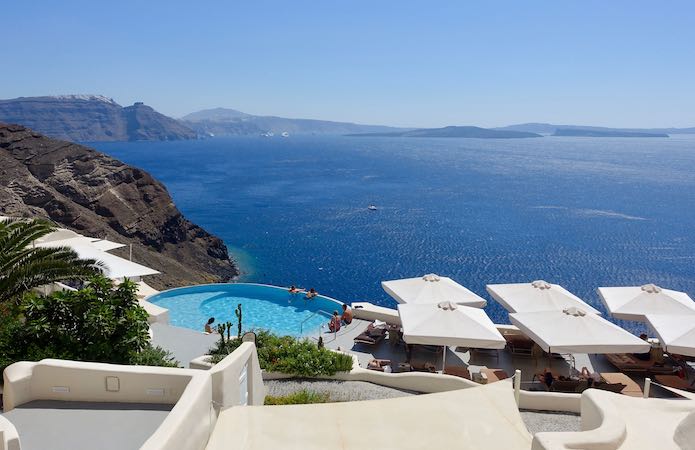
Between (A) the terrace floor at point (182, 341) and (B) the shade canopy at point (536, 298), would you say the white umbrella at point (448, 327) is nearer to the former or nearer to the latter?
(B) the shade canopy at point (536, 298)

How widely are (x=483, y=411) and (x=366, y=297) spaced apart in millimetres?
34275

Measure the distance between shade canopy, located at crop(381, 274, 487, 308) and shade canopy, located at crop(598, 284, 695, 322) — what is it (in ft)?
13.6

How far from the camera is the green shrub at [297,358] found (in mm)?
12336

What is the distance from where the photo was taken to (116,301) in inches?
368

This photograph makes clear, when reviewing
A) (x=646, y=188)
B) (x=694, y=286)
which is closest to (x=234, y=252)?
(x=694, y=286)

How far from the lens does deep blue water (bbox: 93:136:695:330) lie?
157 ft

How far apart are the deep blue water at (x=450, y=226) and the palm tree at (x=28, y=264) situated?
28953 millimetres

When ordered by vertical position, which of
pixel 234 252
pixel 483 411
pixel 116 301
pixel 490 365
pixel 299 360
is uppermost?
pixel 116 301

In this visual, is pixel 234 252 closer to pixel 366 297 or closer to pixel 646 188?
pixel 366 297

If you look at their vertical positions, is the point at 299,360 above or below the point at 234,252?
above

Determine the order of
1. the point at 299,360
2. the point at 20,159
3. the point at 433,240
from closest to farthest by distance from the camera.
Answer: the point at 299,360 → the point at 20,159 → the point at 433,240

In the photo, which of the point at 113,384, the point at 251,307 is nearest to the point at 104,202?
the point at 251,307

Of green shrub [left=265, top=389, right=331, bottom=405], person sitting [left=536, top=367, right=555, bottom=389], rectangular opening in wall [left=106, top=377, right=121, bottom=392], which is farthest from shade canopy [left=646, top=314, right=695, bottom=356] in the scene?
rectangular opening in wall [left=106, top=377, right=121, bottom=392]

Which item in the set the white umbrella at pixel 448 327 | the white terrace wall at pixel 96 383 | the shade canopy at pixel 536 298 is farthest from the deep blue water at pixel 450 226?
the white terrace wall at pixel 96 383
